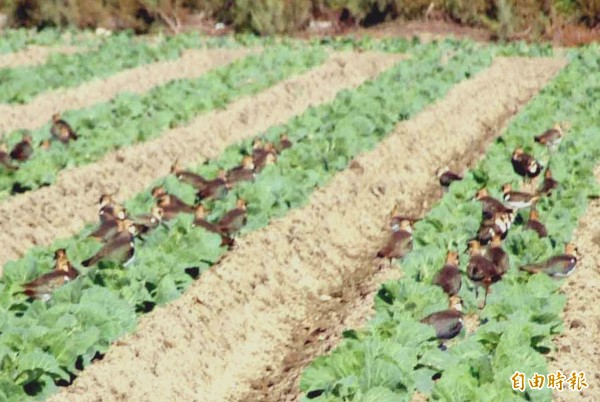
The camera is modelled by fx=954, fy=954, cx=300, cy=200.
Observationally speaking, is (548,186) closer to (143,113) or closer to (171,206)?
(171,206)

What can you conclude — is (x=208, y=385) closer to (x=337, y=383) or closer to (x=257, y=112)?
(x=337, y=383)

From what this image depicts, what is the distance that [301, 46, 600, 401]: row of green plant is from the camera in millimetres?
7344

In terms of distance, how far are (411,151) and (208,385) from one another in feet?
26.6

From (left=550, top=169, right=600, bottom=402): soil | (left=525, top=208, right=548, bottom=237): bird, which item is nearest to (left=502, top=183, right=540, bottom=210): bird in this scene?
(left=550, top=169, right=600, bottom=402): soil

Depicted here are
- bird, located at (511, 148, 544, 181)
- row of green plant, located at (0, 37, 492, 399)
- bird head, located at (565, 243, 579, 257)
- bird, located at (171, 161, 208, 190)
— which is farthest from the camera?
bird, located at (511, 148, 544, 181)

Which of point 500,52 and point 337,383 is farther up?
point 337,383

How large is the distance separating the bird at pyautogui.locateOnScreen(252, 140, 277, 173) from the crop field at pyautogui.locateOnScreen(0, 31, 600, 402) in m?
0.03

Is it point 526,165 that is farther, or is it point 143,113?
point 143,113

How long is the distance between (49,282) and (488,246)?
15.0ft

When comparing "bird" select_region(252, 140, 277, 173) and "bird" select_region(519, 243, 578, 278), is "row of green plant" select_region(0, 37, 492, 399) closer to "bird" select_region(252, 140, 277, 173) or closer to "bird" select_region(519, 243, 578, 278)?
"bird" select_region(252, 140, 277, 173)

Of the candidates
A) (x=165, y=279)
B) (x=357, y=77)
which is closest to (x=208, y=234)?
(x=165, y=279)

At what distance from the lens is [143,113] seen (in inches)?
721

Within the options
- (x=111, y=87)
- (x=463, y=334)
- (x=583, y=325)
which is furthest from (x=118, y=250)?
(x=111, y=87)

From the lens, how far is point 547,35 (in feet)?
101
